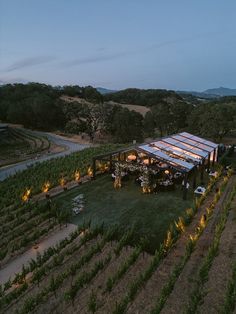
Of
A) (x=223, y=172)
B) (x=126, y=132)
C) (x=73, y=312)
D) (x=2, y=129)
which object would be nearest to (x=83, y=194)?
(x=73, y=312)

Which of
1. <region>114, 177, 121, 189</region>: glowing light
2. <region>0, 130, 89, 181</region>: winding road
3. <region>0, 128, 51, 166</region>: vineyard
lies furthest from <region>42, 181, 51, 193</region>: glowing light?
<region>0, 128, 51, 166</region>: vineyard

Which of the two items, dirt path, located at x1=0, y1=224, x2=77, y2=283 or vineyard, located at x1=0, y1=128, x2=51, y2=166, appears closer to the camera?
dirt path, located at x1=0, y1=224, x2=77, y2=283

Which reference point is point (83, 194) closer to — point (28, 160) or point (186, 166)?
point (186, 166)

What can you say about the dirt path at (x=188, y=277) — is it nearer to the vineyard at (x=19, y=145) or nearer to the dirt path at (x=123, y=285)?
the dirt path at (x=123, y=285)

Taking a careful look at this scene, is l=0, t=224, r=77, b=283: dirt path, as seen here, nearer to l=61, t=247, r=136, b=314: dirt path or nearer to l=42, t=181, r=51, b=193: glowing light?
l=61, t=247, r=136, b=314: dirt path

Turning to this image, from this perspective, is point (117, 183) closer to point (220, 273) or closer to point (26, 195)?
point (26, 195)

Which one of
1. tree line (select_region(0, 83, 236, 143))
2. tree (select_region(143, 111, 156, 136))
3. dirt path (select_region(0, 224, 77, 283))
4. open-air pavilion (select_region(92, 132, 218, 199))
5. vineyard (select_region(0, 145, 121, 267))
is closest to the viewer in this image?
dirt path (select_region(0, 224, 77, 283))

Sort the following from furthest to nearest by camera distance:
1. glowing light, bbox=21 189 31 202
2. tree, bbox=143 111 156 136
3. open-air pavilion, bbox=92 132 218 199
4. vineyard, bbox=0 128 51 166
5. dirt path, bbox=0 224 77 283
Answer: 1. tree, bbox=143 111 156 136
2. vineyard, bbox=0 128 51 166
3. open-air pavilion, bbox=92 132 218 199
4. glowing light, bbox=21 189 31 202
5. dirt path, bbox=0 224 77 283
